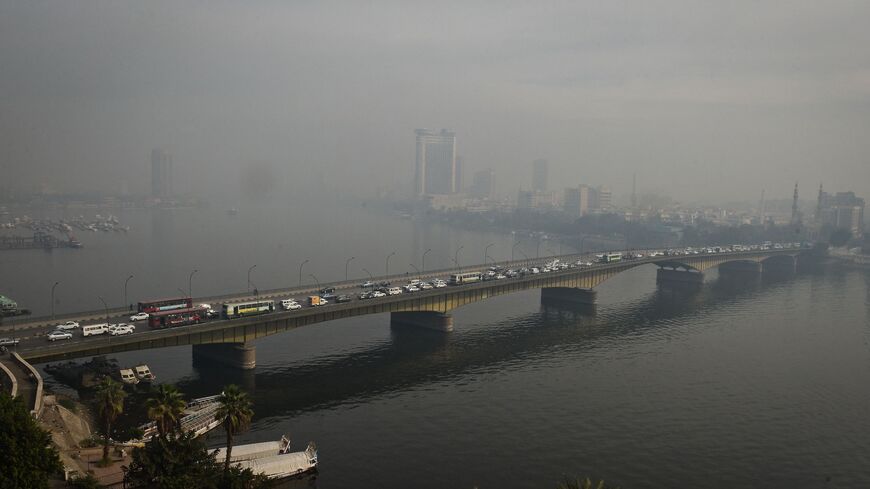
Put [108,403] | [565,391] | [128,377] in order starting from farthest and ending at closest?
[565,391], [128,377], [108,403]

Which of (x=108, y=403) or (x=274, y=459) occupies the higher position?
(x=108, y=403)

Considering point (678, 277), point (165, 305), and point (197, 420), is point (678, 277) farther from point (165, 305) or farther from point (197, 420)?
point (197, 420)

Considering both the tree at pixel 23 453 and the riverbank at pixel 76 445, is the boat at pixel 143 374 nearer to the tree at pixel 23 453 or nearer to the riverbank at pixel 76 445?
the riverbank at pixel 76 445

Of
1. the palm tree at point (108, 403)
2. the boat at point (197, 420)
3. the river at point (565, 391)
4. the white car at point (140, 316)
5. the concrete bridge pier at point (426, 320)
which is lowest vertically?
the river at point (565, 391)

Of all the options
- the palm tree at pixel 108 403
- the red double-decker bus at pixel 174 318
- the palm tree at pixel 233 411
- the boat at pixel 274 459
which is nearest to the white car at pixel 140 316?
the red double-decker bus at pixel 174 318

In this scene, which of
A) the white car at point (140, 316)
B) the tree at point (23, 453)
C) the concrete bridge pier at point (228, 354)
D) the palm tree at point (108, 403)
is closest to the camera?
the tree at point (23, 453)

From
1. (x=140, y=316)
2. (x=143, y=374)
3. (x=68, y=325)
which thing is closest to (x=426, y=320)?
(x=140, y=316)
